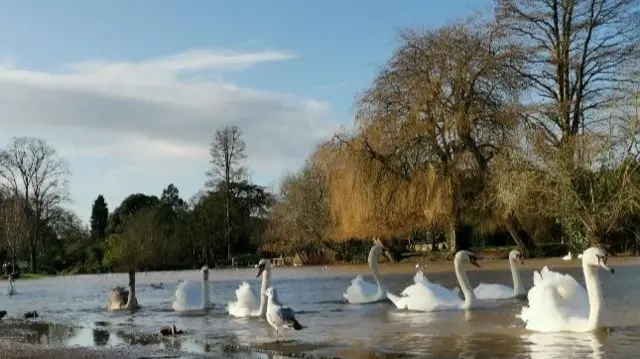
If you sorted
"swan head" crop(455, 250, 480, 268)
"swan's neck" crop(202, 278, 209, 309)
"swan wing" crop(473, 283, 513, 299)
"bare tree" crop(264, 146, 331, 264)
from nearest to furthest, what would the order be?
"swan head" crop(455, 250, 480, 268) < "swan wing" crop(473, 283, 513, 299) < "swan's neck" crop(202, 278, 209, 309) < "bare tree" crop(264, 146, 331, 264)

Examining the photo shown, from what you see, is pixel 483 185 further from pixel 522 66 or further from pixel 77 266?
pixel 77 266

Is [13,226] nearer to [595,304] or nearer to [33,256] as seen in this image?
[33,256]

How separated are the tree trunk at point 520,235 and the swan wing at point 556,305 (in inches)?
1099

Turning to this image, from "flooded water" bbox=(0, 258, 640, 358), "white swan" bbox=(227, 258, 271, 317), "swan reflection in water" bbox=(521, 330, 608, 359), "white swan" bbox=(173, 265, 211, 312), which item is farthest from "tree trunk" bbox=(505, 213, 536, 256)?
"swan reflection in water" bbox=(521, 330, 608, 359)

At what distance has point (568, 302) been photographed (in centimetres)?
1202

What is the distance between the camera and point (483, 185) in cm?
3900

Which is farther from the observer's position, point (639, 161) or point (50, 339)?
point (639, 161)

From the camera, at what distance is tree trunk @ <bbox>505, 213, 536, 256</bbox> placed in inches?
1575

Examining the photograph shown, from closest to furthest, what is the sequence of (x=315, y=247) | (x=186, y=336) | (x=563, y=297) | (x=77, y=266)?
(x=563, y=297), (x=186, y=336), (x=315, y=247), (x=77, y=266)

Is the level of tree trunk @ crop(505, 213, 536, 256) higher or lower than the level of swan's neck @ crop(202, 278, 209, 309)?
higher

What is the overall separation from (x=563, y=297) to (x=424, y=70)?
27.6m

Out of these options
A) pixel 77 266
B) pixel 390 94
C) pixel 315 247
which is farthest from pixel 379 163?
pixel 77 266

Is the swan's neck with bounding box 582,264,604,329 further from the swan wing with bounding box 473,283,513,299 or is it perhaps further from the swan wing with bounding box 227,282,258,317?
the swan wing with bounding box 227,282,258,317

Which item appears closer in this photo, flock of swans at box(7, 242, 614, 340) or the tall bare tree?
flock of swans at box(7, 242, 614, 340)
